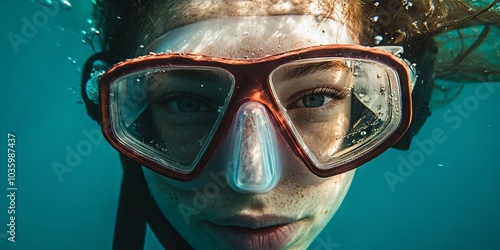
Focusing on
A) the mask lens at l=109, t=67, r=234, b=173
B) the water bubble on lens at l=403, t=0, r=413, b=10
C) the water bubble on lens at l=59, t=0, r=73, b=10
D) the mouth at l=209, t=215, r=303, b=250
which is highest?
the water bubble on lens at l=403, t=0, r=413, b=10

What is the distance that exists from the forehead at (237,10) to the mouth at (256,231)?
1170 mm

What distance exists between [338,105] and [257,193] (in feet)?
2.40

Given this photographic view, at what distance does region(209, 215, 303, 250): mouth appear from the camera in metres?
1.97

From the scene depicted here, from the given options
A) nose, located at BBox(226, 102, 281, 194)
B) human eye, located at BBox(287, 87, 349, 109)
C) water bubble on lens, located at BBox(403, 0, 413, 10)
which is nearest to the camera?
nose, located at BBox(226, 102, 281, 194)

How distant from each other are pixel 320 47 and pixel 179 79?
0.74 m

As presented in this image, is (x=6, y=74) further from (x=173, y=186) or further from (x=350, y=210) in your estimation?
(x=350, y=210)

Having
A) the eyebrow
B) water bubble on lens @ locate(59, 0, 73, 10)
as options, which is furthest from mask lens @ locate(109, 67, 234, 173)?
water bubble on lens @ locate(59, 0, 73, 10)

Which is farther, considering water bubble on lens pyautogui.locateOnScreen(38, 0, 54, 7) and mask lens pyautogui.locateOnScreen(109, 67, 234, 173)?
water bubble on lens pyautogui.locateOnScreen(38, 0, 54, 7)

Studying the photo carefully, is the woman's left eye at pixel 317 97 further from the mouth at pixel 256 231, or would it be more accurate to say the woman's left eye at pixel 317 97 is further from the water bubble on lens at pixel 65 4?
the water bubble on lens at pixel 65 4

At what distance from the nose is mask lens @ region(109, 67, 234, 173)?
5.5 inches

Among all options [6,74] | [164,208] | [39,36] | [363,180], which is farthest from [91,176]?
[164,208]

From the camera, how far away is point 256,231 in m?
2.03

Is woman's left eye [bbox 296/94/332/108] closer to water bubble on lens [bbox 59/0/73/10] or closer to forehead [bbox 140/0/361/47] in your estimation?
forehead [bbox 140/0/361/47]

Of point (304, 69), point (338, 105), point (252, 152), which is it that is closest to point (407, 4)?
point (338, 105)
